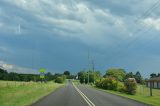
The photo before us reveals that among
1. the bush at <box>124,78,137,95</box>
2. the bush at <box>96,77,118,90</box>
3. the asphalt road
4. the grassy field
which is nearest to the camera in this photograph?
the asphalt road

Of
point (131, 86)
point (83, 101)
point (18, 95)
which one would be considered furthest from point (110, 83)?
point (83, 101)

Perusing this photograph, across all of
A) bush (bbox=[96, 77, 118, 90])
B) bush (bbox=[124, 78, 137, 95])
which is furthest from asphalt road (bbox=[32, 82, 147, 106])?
bush (bbox=[96, 77, 118, 90])

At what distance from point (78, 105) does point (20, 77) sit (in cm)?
13604

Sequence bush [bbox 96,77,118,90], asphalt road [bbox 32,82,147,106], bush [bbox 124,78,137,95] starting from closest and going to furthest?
1. asphalt road [bbox 32,82,147,106]
2. bush [bbox 124,78,137,95]
3. bush [bbox 96,77,118,90]

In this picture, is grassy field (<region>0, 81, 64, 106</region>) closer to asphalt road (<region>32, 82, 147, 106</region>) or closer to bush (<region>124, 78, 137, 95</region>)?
asphalt road (<region>32, 82, 147, 106</region>)

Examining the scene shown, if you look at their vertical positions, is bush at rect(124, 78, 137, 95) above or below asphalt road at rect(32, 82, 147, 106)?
above

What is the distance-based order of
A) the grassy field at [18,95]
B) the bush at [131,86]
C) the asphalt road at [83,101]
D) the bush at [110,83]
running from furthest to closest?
the bush at [110,83] < the bush at [131,86] < the grassy field at [18,95] < the asphalt road at [83,101]

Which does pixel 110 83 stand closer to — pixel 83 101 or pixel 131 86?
pixel 131 86

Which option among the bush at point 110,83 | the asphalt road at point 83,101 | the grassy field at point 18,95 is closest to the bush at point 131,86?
Result: the grassy field at point 18,95

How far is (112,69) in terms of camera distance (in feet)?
643

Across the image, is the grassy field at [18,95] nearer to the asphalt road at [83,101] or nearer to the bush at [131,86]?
the asphalt road at [83,101]

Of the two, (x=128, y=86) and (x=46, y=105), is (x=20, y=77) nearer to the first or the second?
(x=128, y=86)

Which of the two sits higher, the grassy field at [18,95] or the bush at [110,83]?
the bush at [110,83]

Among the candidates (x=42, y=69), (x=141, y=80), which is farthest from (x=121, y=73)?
(x=42, y=69)
